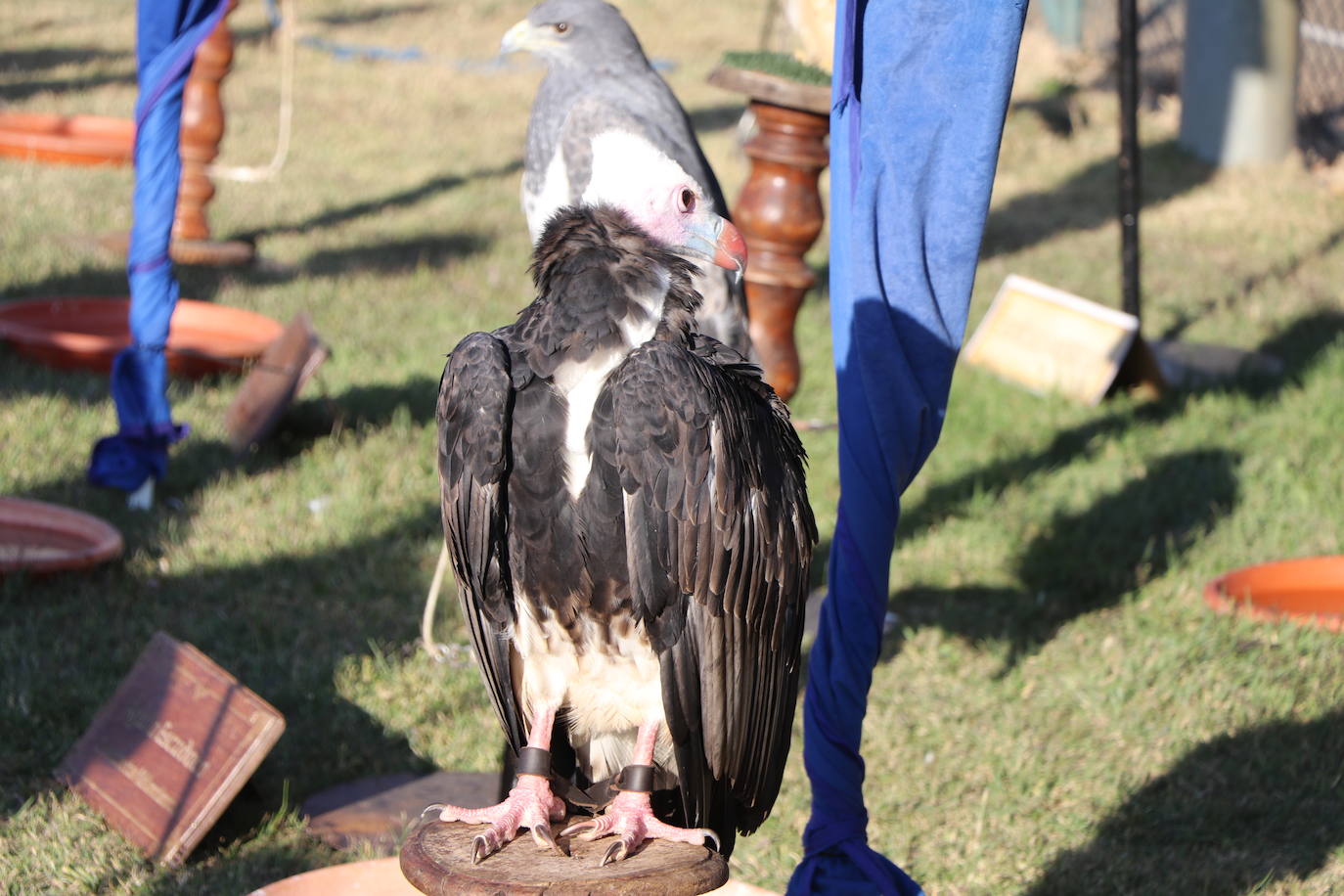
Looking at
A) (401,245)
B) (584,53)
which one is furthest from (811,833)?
(401,245)

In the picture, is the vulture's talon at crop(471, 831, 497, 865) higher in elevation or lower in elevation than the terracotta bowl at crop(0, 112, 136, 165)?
higher

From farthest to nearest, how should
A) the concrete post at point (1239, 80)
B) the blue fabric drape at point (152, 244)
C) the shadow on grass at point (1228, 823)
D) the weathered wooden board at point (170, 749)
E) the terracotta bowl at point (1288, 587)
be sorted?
the concrete post at point (1239, 80) < the terracotta bowl at point (1288, 587) < the blue fabric drape at point (152, 244) < the shadow on grass at point (1228, 823) < the weathered wooden board at point (170, 749)

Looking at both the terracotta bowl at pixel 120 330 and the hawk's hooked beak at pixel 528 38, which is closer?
the hawk's hooked beak at pixel 528 38

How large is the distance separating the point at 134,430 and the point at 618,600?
10.7ft

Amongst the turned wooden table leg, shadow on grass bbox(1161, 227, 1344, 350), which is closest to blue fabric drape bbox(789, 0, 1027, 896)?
shadow on grass bbox(1161, 227, 1344, 350)

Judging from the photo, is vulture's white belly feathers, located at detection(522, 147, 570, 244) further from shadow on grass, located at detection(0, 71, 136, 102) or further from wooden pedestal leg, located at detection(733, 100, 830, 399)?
shadow on grass, located at detection(0, 71, 136, 102)

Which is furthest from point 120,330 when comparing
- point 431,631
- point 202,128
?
point 431,631

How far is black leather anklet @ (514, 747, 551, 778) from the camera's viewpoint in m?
2.60

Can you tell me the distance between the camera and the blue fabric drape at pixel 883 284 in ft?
8.92

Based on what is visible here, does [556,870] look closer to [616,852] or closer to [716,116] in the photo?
[616,852]

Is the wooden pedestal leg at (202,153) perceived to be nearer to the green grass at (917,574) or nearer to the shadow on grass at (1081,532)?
the green grass at (917,574)

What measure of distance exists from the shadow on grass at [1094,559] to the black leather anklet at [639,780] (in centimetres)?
248

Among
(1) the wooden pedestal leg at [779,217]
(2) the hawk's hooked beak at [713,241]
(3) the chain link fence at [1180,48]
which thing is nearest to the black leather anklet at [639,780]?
(2) the hawk's hooked beak at [713,241]

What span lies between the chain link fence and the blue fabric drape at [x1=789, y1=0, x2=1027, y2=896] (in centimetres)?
909
